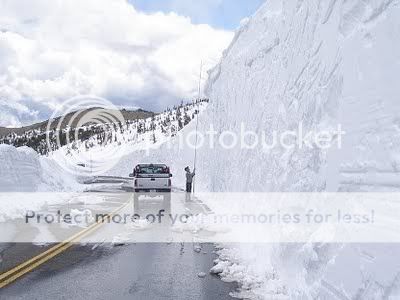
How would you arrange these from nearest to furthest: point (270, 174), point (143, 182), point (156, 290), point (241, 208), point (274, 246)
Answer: point (156, 290), point (274, 246), point (270, 174), point (241, 208), point (143, 182)

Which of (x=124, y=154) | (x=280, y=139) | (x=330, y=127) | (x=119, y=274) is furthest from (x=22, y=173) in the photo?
(x=124, y=154)

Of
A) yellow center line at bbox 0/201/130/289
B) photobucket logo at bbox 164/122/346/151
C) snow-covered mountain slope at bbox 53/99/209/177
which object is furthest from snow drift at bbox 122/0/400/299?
snow-covered mountain slope at bbox 53/99/209/177

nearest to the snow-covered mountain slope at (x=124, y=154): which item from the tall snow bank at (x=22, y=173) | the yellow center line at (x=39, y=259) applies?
the tall snow bank at (x=22, y=173)

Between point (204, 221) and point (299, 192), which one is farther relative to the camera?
point (204, 221)

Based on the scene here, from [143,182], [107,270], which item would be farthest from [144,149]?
[107,270]

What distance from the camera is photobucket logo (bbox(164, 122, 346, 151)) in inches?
323

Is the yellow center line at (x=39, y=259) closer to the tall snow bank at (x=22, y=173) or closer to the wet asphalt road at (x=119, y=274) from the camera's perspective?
the wet asphalt road at (x=119, y=274)

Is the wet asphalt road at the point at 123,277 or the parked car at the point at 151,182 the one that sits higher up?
the parked car at the point at 151,182

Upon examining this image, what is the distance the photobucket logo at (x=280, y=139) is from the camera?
8211 millimetres

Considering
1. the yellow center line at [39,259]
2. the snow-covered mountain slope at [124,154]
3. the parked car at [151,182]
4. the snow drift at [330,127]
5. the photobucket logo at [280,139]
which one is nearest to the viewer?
the snow drift at [330,127]

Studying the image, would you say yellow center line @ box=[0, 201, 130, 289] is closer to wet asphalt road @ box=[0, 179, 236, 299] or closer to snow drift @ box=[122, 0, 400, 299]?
wet asphalt road @ box=[0, 179, 236, 299]

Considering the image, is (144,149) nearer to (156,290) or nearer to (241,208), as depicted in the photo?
(241,208)

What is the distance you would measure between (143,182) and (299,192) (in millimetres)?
13358

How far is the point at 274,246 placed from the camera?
31.0ft
